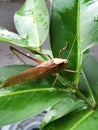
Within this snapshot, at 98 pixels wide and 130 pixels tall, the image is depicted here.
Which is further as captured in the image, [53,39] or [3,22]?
[3,22]

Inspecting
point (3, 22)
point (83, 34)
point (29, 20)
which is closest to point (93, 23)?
point (83, 34)

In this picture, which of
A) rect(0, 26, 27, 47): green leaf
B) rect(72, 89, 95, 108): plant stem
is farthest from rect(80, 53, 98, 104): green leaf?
rect(0, 26, 27, 47): green leaf

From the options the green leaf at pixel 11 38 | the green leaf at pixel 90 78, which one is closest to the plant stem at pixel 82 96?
the green leaf at pixel 90 78

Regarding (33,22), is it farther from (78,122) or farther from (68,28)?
(78,122)

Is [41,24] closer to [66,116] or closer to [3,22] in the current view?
[66,116]

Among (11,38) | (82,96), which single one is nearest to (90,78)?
(82,96)

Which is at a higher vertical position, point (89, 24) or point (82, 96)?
point (89, 24)

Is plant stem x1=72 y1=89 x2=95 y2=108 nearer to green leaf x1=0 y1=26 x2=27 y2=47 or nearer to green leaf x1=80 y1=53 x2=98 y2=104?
green leaf x1=80 y1=53 x2=98 y2=104
